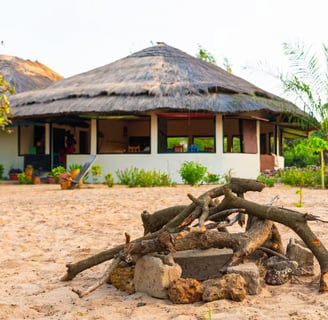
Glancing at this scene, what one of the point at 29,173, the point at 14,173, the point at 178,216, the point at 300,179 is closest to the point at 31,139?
the point at 14,173

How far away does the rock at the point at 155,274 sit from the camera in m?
2.95

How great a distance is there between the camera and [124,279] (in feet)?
10.6

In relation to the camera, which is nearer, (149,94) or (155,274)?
(155,274)

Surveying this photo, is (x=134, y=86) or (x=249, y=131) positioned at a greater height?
(x=134, y=86)

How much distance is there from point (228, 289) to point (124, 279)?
32.6 inches

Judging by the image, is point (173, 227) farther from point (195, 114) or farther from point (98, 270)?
point (195, 114)

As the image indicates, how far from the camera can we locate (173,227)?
320 cm

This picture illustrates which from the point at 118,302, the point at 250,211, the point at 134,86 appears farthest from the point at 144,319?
the point at 134,86

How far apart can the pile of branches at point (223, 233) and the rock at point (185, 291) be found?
0.23m

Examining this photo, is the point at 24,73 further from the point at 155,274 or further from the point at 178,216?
the point at 155,274

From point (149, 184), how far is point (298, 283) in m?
8.58

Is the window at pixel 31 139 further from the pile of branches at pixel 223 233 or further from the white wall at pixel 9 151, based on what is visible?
the pile of branches at pixel 223 233

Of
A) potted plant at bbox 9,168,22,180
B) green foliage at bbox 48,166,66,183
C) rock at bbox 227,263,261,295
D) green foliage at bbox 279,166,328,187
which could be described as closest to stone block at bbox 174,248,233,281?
rock at bbox 227,263,261,295

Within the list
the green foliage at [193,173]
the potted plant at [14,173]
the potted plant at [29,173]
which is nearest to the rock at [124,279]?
the green foliage at [193,173]
